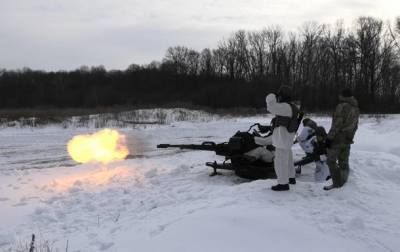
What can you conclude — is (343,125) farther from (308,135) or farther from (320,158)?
(308,135)

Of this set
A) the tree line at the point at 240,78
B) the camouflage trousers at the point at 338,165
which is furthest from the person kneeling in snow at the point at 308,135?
the tree line at the point at 240,78

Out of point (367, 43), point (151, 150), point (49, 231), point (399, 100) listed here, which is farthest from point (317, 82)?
point (49, 231)

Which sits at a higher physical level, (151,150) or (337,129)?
(337,129)

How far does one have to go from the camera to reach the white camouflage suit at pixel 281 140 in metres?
8.50

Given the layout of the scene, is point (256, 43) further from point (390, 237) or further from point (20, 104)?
point (390, 237)

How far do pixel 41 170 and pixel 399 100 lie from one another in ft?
202

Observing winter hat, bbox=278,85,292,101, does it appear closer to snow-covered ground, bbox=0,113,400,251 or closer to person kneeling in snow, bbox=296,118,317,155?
snow-covered ground, bbox=0,113,400,251

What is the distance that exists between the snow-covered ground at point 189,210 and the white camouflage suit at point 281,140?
13.1 inches

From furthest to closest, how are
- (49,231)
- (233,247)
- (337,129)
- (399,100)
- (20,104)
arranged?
1. (20,104)
2. (399,100)
3. (337,129)
4. (49,231)
5. (233,247)

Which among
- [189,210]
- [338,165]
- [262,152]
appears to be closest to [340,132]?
[338,165]

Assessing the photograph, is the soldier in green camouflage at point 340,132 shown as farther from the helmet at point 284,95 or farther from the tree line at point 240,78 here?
the tree line at point 240,78

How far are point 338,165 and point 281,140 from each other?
1.58 meters

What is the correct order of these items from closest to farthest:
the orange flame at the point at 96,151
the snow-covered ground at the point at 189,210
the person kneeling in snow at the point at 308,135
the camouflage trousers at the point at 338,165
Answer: the snow-covered ground at the point at 189,210, the camouflage trousers at the point at 338,165, the person kneeling in snow at the point at 308,135, the orange flame at the point at 96,151

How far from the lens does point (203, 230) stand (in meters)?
6.80
